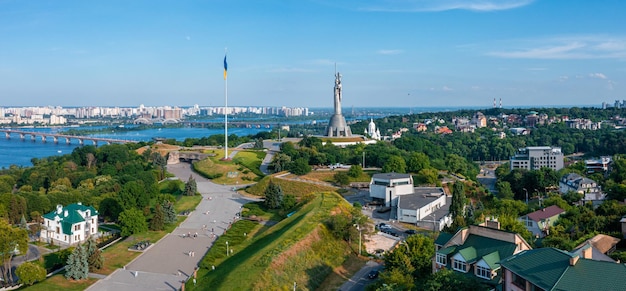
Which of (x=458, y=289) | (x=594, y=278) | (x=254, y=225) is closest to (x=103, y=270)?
(x=254, y=225)

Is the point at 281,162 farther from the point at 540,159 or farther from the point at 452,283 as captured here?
the point at 540,159

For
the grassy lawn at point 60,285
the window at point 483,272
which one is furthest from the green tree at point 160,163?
the window at point 483,272

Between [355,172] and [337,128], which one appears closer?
[355,172]

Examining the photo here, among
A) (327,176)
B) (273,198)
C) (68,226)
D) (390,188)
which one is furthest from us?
(327,176)

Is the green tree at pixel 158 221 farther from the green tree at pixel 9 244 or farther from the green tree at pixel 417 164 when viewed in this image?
the green tree at pixel 417 164

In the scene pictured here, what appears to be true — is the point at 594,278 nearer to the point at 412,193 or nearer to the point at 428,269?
the point at 428,269

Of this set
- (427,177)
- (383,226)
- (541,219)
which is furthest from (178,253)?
(427,177)
